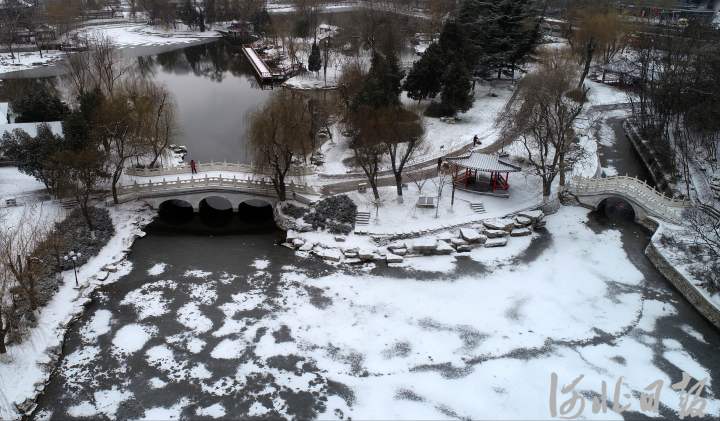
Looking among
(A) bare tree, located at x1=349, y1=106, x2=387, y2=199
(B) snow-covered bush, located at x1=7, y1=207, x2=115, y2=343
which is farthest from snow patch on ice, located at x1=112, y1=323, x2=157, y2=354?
(A) bare tree, located at x1=349, y1=106, x2=387, y2=199

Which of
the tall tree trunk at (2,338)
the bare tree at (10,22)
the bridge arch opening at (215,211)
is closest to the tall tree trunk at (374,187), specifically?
the bridge arch opening at (215,211)

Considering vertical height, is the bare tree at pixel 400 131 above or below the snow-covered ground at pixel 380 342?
above

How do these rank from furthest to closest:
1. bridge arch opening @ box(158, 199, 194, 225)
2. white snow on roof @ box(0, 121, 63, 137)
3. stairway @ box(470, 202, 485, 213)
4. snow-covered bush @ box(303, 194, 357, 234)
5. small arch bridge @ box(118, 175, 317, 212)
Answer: white snow on roof @ box(0, 121, 63, 137) → bridge arch opening @ box(158, 199, 194, 225) → small arch bridge @ box(118, 175, 317, 212) → stairway @ box(470, 202, 485, 213) → snow-covered bush @ box(303, 194, 357, 234)

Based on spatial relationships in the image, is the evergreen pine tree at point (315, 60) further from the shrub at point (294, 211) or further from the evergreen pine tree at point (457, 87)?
the shrub at point (294, 211)

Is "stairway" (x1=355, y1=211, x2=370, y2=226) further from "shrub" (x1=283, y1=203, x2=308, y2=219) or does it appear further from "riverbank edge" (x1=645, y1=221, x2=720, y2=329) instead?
"riverbank edge" (x1=645, y1=221, x2=720, y2=329)

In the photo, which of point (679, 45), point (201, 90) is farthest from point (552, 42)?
point (201, 90)

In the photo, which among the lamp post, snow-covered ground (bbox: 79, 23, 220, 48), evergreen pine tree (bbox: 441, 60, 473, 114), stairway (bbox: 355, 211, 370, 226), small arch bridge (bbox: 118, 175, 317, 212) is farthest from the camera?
snow-covered ground (bbox: 79, 23, 220, 48)

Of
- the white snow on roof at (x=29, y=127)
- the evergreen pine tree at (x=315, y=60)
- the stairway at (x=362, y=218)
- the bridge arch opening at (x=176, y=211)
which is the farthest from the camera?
the evergreen pine tree at (x=315, y=60)
